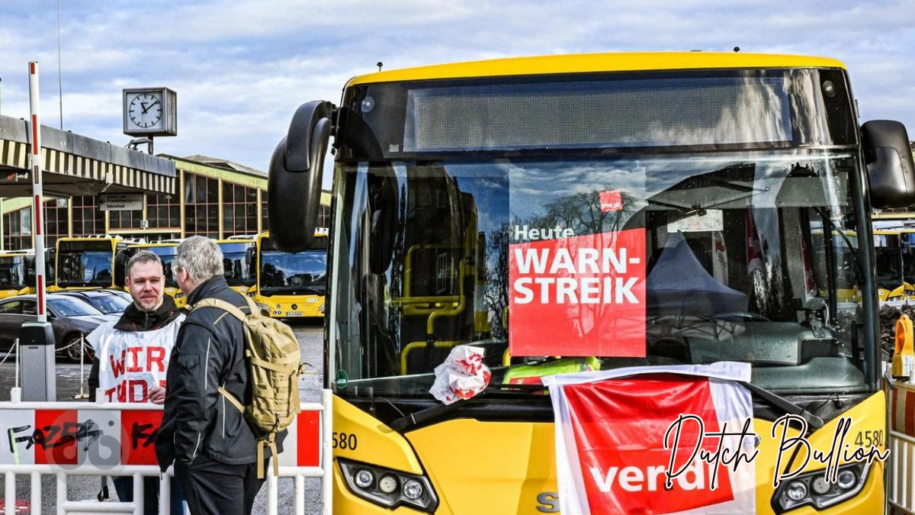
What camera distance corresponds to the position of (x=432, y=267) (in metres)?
4.53

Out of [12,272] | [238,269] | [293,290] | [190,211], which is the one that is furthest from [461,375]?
[190,211]

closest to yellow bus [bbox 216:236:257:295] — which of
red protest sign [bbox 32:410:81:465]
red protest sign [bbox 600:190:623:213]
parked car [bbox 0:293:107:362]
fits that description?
parked car [bbox 0:293:107:362]

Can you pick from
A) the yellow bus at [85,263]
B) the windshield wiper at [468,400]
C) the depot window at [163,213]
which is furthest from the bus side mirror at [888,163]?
the depot window at [163,213]

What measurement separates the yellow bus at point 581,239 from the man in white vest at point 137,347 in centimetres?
124

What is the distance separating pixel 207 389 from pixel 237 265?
1210 inches

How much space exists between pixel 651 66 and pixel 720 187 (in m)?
0.61

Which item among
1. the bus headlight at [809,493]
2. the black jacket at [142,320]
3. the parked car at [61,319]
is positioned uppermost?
the black jacket at [142,320]

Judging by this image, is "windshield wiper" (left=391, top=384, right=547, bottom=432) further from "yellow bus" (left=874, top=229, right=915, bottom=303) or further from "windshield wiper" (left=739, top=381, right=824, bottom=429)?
"yellow bus" (left=874, top=229, right=915, bottom=303)

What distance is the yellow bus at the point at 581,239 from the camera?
430cm

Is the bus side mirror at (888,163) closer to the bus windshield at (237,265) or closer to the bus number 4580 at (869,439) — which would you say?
the bus number 4580 at (869,439)

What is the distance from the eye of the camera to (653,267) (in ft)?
14.3

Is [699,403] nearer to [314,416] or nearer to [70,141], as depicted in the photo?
[314,416]

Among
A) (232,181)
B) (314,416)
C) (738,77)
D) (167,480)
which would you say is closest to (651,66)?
(738,77)

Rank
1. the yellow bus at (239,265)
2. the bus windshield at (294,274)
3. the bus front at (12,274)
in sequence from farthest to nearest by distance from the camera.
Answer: the bus front at (12,274) → the yellow bus at (239,265) → the bus windshield at (294,274)
